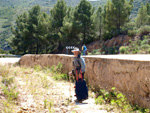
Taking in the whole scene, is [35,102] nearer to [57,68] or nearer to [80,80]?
[80,80]

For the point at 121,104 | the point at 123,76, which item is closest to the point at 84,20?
the point at 123,76

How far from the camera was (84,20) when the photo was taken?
2845 cm

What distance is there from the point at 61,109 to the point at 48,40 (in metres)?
28.2

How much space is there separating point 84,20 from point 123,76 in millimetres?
24577

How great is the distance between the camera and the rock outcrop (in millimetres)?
4035

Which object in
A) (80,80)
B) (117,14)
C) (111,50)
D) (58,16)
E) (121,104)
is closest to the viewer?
(121,104)

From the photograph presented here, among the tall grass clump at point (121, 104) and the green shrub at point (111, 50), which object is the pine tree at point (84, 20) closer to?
the green shrub at point (111, 50)

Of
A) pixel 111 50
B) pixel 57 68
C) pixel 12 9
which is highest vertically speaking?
pixel 12 9

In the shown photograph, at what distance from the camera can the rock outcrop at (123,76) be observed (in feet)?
13.2

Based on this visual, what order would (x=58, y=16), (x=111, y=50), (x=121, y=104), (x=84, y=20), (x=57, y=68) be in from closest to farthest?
(x=121, y=104)
(x=57, y=68)
(x=111, y=50)
(x=84, y=20)
(x=58, y=16)

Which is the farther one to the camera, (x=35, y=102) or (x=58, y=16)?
(x=58, y=16)

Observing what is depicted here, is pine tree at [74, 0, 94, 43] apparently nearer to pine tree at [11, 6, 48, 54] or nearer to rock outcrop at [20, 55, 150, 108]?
pine tree at [11, 6, 48, 54]

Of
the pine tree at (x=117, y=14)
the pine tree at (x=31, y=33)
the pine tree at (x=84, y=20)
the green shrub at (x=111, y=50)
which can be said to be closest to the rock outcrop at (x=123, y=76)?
the green shrub at (x=111, y=50)

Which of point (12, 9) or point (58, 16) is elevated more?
point (12, 9)
